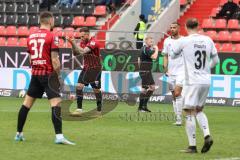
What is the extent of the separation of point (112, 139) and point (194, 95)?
231cm

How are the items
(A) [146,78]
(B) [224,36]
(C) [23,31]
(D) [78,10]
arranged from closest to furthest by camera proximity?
(A) [146,78] → (B) [224,36] → (C) [23,31] → (D) [78,10]

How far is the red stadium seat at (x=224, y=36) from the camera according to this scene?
27.9 m

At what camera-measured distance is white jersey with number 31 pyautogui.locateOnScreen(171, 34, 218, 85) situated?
12.2 m

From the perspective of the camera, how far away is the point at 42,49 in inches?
515

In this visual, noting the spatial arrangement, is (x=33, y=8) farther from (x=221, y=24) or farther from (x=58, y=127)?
(x=58, y=127)

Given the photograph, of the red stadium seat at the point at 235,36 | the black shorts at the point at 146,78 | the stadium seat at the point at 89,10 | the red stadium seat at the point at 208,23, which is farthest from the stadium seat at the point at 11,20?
the black shorts at the point at 146,78

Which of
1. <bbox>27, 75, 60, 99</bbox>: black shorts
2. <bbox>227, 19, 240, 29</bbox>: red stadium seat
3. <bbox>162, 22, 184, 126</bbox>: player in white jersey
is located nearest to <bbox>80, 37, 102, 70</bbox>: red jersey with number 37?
<bbox>162, 22, 184, 126</bbox>: player in white jersey

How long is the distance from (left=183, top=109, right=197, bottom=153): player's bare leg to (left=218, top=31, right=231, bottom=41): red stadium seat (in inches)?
625

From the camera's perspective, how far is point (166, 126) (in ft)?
55.6

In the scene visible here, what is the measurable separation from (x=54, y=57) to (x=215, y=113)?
9.14 m

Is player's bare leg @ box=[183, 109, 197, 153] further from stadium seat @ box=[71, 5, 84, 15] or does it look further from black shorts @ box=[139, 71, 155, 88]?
stadium seat @ box=[71, 5, 84, 15]

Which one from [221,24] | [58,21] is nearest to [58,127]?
[221,24]

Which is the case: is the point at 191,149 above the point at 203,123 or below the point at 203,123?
below

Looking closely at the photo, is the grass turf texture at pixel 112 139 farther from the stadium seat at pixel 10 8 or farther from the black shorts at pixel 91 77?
the stadium seat at pixel 10 8
